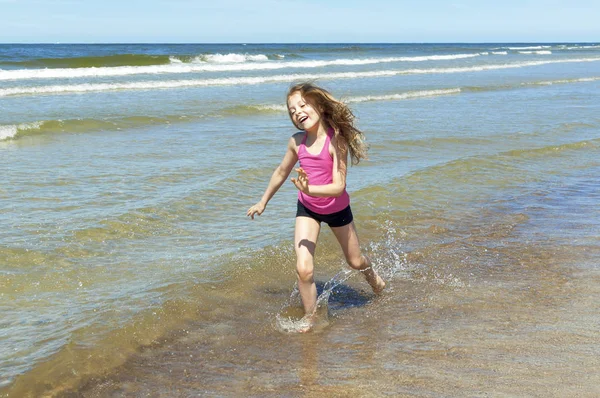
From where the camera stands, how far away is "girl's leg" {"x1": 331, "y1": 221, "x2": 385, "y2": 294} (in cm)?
490

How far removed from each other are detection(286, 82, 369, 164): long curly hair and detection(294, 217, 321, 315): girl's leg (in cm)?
59

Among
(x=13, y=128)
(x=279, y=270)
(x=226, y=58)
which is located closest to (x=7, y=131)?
(x=13, y=128)

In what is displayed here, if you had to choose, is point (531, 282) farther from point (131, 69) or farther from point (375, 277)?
point (131, 69)

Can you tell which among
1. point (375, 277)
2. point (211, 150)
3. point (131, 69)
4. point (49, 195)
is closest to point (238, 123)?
point (211, 150)

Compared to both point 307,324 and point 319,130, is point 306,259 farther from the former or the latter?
point 319,130

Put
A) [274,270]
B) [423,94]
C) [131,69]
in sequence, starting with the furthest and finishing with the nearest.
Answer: [131,69]
[423,94]
[274,270]

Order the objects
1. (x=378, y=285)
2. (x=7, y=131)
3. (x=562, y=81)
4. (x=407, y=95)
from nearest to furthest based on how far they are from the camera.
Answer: (x=378, y=285) < (x=7, y=131) < (x=407, y=95) < (x=562, y=81)

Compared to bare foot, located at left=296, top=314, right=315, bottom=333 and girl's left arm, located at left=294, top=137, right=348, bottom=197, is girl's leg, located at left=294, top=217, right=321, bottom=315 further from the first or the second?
girl's left arm, located at left=294, top=137, right=348, bottom=197

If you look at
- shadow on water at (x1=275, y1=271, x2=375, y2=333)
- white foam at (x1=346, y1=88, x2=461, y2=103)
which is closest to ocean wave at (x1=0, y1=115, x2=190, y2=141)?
white foam at (x1=346, y1=88, x2=461, y2=103)

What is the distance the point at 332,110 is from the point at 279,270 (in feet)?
5.36

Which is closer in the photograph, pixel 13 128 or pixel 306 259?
pixel 306 259

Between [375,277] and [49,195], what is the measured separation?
166 inches

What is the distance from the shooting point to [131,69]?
3169cm

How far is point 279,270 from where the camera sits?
569 cm
